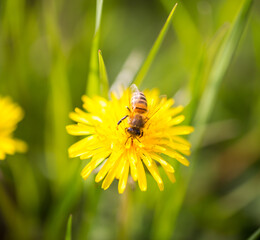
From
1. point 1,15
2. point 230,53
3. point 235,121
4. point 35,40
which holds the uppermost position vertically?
point 35,40

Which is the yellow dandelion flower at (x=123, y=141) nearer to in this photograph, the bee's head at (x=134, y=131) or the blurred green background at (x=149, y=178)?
the bee's head at (x=134, y=131)

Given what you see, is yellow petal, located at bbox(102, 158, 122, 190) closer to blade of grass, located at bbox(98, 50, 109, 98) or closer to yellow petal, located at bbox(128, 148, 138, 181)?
yellow petal, located at bbox(128, 148, 138, 181)

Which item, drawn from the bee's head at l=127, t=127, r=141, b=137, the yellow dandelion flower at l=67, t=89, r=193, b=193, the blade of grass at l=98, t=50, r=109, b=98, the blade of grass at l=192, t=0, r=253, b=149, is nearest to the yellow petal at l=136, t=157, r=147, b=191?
the yellow dandelion flower at l=67, t=89, r=193, b=193

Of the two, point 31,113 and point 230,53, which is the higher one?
point 31,113

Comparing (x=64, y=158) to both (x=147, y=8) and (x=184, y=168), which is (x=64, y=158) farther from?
(x=147, y=8)

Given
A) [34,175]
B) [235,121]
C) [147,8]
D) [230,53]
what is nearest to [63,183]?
[34,175]

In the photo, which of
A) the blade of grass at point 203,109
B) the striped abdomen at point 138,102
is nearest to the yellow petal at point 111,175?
the striped abdomen at point 138,102

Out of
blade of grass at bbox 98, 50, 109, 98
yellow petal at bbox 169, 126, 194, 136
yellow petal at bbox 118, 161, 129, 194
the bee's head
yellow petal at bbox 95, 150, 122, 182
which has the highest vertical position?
blade of grass at bbox 98, 50, 109, 98
